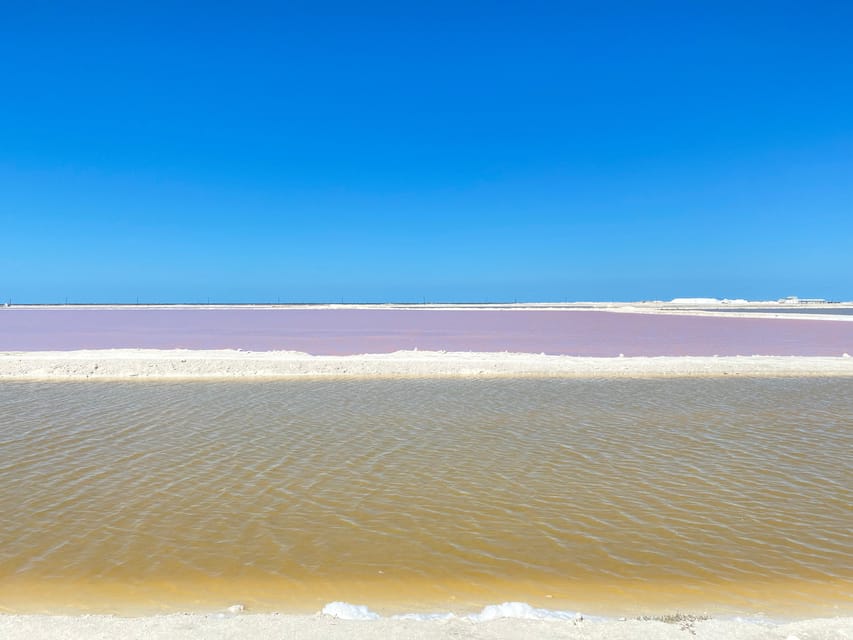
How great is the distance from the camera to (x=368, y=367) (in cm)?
2231

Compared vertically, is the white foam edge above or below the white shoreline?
below

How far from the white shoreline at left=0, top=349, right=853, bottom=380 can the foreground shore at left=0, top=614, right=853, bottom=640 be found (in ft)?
53.2

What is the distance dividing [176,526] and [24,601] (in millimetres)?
2015

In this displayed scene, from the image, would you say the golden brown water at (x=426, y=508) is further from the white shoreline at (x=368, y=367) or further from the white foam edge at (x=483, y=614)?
the white shoreline at (x=368, y=367)

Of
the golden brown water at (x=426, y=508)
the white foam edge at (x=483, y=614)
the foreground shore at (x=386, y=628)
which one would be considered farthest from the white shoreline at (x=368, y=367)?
the foreground shore at (x=386, y=628)

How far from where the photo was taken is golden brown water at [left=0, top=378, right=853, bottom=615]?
5.95m

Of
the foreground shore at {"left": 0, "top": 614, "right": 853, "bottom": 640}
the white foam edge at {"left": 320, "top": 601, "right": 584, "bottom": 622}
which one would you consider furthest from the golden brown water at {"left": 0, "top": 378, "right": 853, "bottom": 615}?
the foreground shore at {"left": 0, "top": 614, "right": 853, "bottom": 640}

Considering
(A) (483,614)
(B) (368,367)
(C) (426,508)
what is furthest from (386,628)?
(B) (368,367)

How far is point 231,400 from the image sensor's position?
16.7m

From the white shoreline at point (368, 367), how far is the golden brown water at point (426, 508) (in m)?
6.22

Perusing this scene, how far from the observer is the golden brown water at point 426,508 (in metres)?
5.95

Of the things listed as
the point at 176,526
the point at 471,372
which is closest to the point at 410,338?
the point at 471,372

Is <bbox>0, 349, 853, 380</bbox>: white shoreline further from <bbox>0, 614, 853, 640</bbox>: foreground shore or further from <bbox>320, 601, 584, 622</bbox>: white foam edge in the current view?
<bbox>0, 614, 853, 640</bbox>: foreground shore

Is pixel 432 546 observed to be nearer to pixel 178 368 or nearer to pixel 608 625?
pixel 608 625
